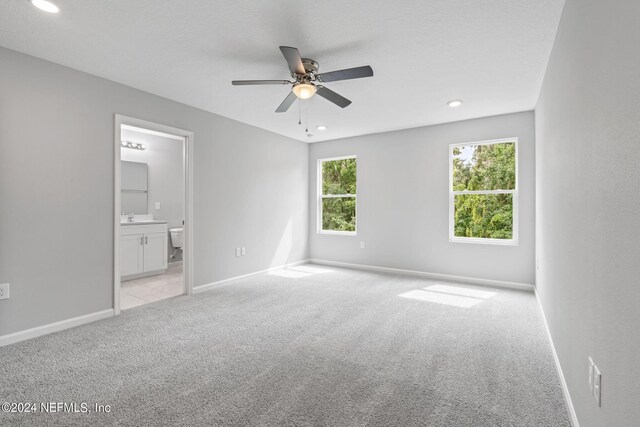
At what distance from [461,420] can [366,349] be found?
0.94 meters

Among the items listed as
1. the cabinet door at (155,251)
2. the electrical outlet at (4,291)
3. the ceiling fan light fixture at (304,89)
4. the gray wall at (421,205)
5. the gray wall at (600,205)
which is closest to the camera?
the gray wall at (600,205)

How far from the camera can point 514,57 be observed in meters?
2.74

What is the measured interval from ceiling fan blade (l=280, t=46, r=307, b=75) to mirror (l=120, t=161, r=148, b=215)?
4418mm

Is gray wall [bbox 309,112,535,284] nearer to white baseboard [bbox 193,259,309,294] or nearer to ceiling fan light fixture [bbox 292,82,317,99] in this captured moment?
white baseboard [bbox 193,259,309,294]

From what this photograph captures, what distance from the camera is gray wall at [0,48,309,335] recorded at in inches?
105

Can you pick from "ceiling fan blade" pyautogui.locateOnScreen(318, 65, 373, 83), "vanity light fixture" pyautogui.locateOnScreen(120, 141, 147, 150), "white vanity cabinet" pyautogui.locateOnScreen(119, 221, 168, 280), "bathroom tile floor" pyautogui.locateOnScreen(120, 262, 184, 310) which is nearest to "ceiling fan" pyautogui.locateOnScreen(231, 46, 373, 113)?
"ceiling fan blade" pyautogui.locateOnScreen(318, 65, 373, 83)

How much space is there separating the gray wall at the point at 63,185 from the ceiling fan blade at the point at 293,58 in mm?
2121

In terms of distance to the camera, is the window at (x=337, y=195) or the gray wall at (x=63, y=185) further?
the window at (x=337, y=195)

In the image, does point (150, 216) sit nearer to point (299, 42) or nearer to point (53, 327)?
point (53, 327)

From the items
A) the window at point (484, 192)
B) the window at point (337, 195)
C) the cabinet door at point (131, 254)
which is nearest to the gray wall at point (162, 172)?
the cabinet door at point (131, 254)

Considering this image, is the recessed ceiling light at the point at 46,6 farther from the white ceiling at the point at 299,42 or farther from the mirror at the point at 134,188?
the mirror at the point at 134,188

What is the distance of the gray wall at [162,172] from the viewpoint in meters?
5.85

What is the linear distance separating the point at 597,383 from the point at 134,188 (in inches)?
255

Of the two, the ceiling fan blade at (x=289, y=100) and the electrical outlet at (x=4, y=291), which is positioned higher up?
the ceiling fan blade at (x=289, y=100)
